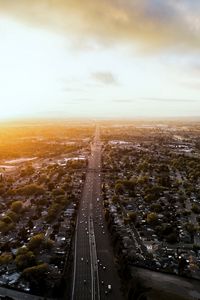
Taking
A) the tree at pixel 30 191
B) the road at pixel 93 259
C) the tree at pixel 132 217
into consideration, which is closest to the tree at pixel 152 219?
the tree at pixel 132 217

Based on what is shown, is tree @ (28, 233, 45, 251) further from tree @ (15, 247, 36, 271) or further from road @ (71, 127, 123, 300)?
road @ (71, 127, 123, 300)

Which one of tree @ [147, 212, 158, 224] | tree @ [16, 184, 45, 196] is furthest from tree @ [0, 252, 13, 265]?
tree @ [16, 184, 45, 196]

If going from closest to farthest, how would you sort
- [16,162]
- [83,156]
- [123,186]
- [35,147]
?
[123,186] → [16,162] → [83,156] → [35,147]

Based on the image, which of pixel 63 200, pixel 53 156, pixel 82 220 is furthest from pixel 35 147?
pixel 82 220

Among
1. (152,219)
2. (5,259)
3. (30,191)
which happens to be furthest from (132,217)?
(30,191)

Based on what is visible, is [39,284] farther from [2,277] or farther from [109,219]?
[109,219]

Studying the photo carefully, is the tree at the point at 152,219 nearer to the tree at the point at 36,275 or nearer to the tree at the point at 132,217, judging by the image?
the tree at the point at 132,217

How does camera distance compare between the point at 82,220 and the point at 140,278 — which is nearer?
the point at 140,278

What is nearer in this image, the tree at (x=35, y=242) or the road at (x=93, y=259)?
the road at (x=93, y=259)
